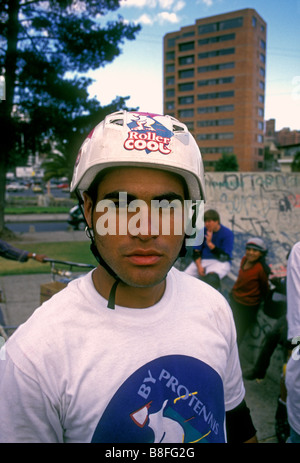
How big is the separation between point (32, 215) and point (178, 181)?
1042 inches

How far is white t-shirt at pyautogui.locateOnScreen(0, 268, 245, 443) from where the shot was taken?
1.12 meters

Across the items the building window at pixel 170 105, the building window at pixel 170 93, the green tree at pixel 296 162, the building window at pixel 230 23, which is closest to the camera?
the green tree at pixel 296 162

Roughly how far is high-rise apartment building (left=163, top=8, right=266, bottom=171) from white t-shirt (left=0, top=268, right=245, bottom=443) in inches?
2754

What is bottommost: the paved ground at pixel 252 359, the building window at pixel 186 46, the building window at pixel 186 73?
the paved ground at pixel 252 359

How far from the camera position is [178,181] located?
1.47 m

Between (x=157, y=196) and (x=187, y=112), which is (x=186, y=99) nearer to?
(x=187, y=112)

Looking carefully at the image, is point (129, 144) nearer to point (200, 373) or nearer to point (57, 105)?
point (200, 373)

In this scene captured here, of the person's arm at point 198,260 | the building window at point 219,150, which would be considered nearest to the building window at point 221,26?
the building window at point 219,150

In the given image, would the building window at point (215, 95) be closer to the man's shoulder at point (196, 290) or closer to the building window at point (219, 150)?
the building window at point (219, 150)

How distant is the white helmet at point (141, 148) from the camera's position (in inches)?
53.2

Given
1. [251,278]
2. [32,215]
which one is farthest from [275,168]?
[251,278]

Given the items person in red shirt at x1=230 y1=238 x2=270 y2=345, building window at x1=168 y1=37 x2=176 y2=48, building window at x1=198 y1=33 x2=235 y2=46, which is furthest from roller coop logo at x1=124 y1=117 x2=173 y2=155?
building window at x1=168 y1=37 x2=176 y2=48

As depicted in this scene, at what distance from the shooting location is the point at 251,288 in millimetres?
4672

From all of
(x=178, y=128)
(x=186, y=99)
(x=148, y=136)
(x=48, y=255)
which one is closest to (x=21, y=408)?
(x=148, y=136)
